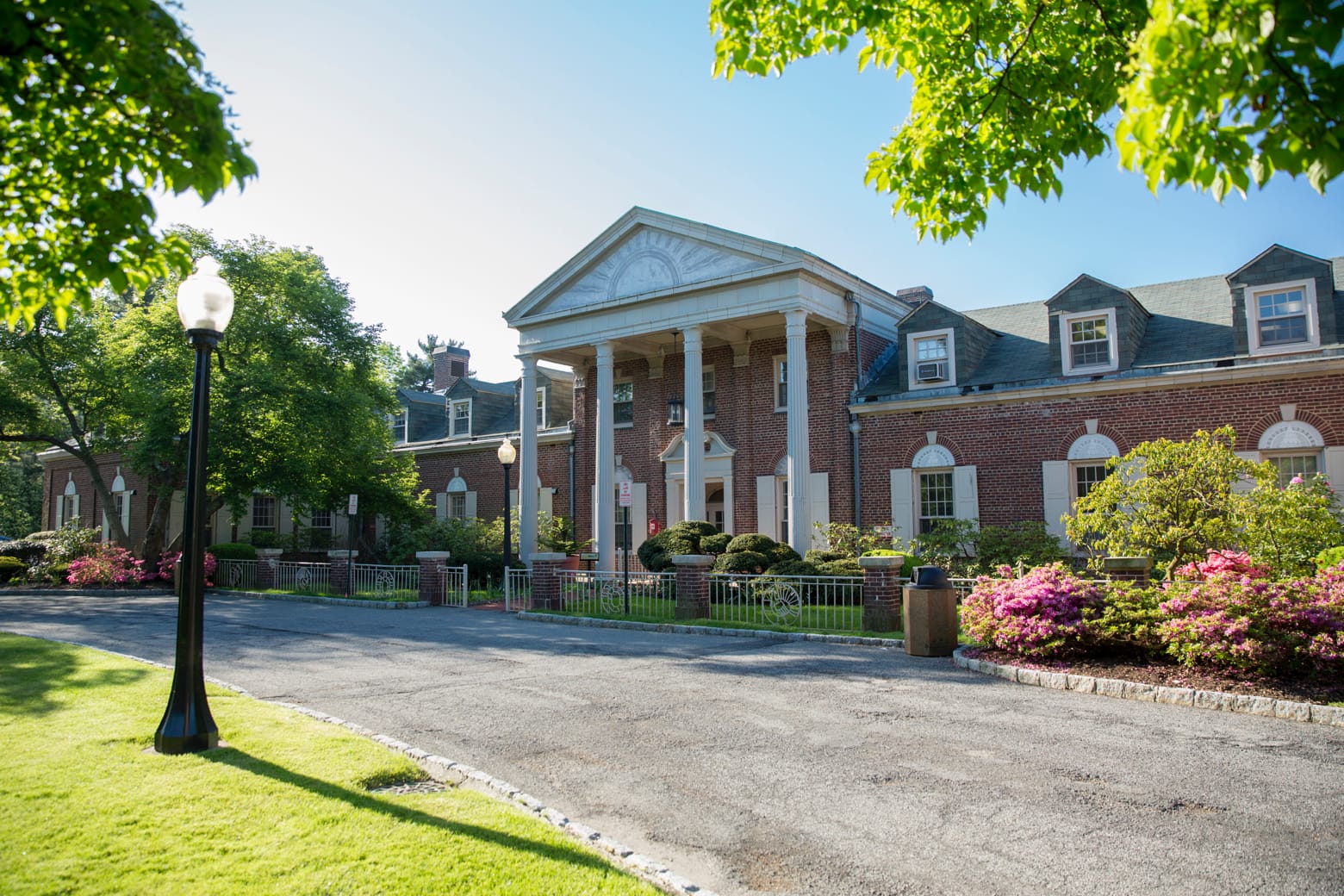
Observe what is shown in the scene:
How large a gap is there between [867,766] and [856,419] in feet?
56.4

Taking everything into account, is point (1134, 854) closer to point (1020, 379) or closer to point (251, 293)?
point (1020, 379)

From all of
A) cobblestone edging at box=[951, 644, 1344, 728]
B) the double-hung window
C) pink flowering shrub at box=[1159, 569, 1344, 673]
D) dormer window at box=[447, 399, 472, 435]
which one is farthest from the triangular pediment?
pink flowering shrub at box=[1159, 569, 1344, 673]

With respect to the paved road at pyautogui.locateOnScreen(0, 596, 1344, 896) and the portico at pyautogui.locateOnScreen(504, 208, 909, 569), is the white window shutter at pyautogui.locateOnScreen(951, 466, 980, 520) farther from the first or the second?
the paved road at pyautogui.locateOnScreen(0, 596, 1344, 896)

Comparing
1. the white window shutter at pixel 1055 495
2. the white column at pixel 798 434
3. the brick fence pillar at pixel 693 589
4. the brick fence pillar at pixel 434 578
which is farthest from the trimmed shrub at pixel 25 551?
the white window shutter at pixel 1055 495

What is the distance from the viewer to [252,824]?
15.5 feet

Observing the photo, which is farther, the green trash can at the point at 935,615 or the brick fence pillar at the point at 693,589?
the brick fence pillar at the point at 693,589

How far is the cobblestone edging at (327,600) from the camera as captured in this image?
64.4 ft

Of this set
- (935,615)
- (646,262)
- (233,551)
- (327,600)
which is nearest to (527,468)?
(327,600)

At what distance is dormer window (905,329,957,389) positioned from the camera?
72.0ft

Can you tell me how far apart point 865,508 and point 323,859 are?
1931cm

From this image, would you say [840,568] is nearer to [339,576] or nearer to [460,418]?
[339,576]

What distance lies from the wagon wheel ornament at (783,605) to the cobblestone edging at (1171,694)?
4.60 m

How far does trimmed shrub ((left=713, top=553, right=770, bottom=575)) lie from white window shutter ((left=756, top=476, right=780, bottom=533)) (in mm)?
5174

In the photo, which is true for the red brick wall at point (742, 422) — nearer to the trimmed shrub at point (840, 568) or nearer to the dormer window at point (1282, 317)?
the trimmed shrub at point (840, 568)
